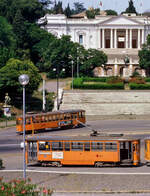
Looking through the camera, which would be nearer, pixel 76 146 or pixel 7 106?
pixel 76 146

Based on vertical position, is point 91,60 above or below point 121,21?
below

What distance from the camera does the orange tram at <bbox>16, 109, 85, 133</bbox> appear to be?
55.9 meters

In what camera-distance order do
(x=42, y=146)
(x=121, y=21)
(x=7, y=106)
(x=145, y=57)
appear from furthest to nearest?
(x=121, y=21)
(x=145, y=57)
(x=7, y=106)
(x=42, y=146)

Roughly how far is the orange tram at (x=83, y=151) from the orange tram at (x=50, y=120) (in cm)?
1821

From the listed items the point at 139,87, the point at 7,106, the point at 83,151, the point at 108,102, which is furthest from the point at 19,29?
the point at 83,151

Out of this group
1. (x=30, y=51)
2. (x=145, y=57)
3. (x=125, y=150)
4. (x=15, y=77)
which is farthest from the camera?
(x=30, y=51)

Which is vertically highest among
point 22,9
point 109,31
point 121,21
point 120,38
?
point 22,9

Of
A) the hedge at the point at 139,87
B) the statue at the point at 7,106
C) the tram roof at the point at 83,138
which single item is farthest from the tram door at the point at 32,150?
the hedge at the point at 139,87

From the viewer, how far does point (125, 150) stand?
36031mm

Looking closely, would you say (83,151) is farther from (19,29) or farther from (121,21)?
(121,21)

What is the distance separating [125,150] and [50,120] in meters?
22.4

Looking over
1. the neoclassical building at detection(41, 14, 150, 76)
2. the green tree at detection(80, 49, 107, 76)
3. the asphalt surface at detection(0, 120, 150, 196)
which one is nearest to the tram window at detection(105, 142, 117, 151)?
the asphalt surface at detection(0, 120, 150, 196)

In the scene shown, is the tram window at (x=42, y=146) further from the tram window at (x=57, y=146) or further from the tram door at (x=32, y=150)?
the tram window at (x=57, y=146)

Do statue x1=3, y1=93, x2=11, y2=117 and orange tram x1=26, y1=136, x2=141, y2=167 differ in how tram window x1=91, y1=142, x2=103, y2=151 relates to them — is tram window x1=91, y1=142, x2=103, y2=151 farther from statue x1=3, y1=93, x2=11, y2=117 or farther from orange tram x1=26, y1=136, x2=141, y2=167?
statue x1=3, y1=93, x2=11, y2=117
